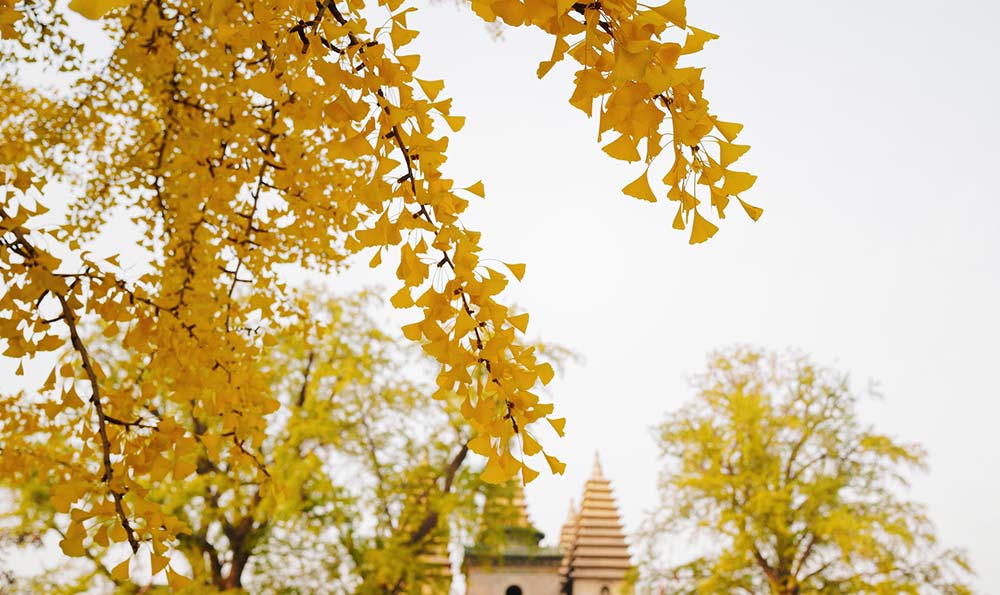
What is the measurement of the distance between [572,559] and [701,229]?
85.3ft

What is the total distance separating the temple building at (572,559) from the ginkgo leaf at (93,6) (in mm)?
19663

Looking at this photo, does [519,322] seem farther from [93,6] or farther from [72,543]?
[72,543]

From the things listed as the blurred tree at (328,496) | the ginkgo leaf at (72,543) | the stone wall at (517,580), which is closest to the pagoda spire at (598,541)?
the stone wall at (517,580)

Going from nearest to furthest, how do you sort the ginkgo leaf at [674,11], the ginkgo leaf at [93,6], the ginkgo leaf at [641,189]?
1. the ginkgo leaf at [93,6]
2. the ginkgo leaf at [674,11]
3. the ginkgo leaf at [641,189]

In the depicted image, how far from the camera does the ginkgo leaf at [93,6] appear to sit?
71 cm

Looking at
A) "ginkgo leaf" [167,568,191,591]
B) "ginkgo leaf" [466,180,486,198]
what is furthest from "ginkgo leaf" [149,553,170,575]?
"ginkgo leaf" [466,180,486,198]

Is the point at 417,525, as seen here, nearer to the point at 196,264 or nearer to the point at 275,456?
the point at 275,456

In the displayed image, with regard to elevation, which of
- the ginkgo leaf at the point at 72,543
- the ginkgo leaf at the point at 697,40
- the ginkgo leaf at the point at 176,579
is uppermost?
the ginkgo leaf at the point at 697,40

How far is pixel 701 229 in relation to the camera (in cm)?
98

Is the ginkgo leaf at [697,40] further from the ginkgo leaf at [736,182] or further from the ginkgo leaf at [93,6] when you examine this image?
the ginkgo leaf at [93,6]

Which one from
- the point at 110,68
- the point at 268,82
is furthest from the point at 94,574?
the point at 268,82

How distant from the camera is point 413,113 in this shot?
42.8 inches

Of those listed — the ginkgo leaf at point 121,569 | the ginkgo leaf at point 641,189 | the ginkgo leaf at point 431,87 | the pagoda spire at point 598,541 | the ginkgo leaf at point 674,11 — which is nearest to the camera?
the ginkgo leaf at point 674,11

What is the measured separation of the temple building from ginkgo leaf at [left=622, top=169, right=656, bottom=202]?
19380mm
